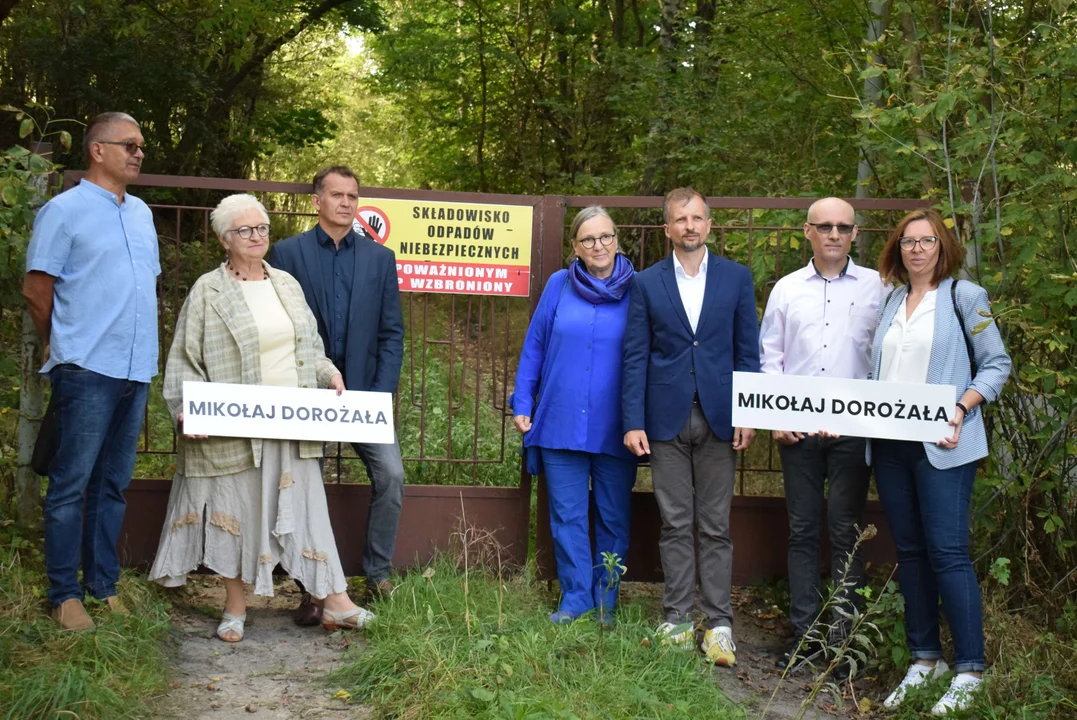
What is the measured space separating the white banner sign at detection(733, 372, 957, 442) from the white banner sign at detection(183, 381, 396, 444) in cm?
175

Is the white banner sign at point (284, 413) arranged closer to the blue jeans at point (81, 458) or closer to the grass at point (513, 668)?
the blue jeans at point (81, 458)

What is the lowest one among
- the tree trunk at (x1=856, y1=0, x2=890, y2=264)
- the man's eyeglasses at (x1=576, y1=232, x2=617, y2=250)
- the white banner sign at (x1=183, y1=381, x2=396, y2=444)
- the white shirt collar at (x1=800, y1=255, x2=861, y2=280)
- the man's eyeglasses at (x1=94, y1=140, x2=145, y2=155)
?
the white banner sign at (x1=183, y1=381, x2=396, y2=444)

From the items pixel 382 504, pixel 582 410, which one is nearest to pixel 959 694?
pixel 582 410

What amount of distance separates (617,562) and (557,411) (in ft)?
3.09

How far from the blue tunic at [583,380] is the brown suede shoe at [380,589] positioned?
42.1 inches

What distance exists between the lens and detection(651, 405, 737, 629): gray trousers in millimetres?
5098

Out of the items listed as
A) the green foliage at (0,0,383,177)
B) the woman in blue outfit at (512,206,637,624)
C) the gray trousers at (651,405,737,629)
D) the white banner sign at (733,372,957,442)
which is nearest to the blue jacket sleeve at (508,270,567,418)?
the woman in blue outfit at (512,206,637,624)

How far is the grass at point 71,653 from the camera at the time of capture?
391 centimetres

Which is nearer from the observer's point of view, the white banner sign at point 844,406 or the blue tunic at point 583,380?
the white banner sign at point 844,406

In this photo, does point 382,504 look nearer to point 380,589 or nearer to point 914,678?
point 380,589

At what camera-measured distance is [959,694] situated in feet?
14.3

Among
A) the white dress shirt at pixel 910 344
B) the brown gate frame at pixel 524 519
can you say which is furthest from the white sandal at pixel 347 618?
the white dress shirt at pixel 910 344

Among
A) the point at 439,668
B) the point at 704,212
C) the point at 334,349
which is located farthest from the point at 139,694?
the point at 704,212

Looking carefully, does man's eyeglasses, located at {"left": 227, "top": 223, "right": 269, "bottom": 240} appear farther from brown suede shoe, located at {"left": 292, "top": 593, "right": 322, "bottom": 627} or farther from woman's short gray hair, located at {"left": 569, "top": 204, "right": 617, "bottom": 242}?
brown suede shoe, located at {"left": 292, "top": 593, "right": 322, "bottom": 627}
